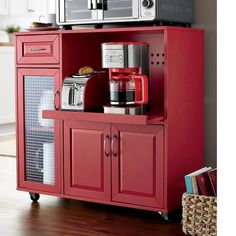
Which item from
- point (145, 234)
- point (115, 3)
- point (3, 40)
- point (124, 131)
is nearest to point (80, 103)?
point (124, 131)

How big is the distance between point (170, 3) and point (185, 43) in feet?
0.75

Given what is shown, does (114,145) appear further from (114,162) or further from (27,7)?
(27,7)

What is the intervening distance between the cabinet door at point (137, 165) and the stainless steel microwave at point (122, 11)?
583 mm

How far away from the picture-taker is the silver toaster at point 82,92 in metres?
3.01

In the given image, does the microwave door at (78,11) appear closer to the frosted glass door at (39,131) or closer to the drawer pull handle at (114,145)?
the frosted glass door at (39,131)

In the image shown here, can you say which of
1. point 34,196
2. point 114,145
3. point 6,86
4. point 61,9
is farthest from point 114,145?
point 6,86

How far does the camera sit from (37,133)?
10.8 ft

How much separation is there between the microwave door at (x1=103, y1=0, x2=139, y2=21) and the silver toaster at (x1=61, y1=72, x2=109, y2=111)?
0.35 meters

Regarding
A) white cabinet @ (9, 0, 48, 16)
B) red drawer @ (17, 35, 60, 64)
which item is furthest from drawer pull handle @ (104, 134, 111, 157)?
white cabinet @ (9, 0, 48, 16)

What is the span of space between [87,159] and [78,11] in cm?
84

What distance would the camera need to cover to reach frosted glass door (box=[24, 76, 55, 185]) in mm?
3242
